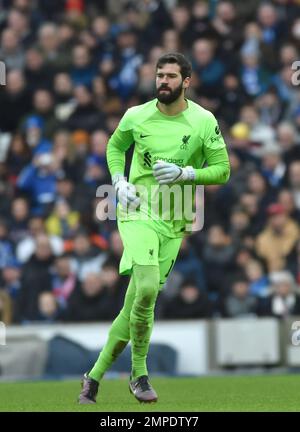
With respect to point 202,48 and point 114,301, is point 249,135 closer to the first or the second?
point 202,48

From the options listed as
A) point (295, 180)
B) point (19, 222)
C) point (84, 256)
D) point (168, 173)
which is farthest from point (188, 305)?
point (168, 173)

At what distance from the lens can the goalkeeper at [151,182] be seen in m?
9.69

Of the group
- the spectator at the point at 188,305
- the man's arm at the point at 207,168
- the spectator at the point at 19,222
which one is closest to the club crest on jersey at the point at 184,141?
the man's arm at the point at 207,168

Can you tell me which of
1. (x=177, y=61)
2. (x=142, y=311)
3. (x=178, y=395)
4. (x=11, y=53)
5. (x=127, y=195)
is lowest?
(x=178, y=395)

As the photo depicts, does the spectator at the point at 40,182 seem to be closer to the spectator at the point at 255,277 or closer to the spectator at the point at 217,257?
the spectator at the point at 217,257

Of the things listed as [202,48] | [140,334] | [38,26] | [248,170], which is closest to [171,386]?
[140,334]

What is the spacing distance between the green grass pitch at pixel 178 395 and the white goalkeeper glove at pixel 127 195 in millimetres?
1473

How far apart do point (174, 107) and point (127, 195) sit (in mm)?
812

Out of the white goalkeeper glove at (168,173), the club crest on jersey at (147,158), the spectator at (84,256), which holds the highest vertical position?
the club crest on jersey at (147,158)

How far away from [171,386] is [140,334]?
298 cm

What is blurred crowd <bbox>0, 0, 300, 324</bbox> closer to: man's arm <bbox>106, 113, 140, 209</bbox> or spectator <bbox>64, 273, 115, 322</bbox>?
spectator <bbox>64, 273, 115, 322</bbox>

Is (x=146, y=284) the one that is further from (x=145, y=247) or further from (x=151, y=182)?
(x=151, y=182)

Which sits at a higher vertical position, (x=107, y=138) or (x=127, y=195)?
(x=107, y=138)

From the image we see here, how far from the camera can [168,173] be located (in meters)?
9.45
